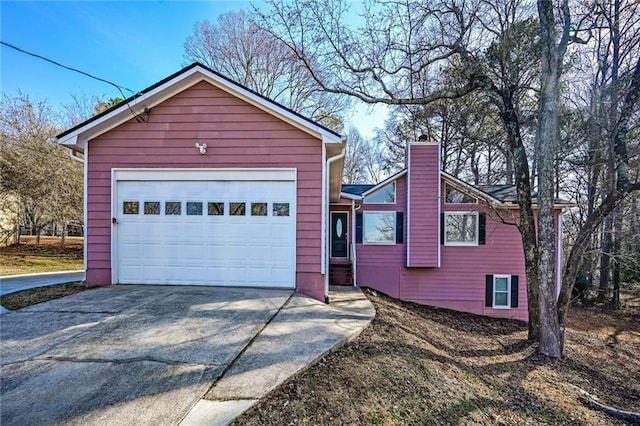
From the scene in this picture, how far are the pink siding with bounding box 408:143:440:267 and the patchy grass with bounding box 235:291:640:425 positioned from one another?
3336 millimetres

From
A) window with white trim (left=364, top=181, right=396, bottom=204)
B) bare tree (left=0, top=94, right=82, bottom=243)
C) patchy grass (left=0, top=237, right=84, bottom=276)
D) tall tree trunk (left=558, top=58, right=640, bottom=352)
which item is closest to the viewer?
tall tree trunk (left=558, top=58, right=640, bottom=352)

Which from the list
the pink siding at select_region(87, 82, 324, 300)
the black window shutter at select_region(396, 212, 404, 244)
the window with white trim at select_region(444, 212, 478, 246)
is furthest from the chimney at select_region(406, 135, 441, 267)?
the pink siding at select_region(87, 82, 324, 300)

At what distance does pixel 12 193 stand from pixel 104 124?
1277 centimetres

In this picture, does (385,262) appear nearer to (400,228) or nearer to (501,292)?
(400,228)

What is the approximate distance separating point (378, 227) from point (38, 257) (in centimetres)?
1531

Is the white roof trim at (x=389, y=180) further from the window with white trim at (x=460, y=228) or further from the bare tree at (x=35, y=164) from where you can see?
the bare tree at (x=35, y=164)

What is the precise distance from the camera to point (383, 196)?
1175cm

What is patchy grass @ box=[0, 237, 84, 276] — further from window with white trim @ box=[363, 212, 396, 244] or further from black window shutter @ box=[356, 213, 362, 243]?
window with white trim @ box=[363, 212, 396, 244]

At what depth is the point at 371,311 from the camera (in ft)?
19.7

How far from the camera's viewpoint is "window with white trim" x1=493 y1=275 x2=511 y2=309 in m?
11.3

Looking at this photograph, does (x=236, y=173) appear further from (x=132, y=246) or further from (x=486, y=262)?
(x=486, y=262)

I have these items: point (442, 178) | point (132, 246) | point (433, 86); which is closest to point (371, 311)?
point (132, 246)

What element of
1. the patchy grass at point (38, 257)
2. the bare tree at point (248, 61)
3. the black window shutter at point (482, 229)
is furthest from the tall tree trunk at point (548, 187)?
the patchy grass at point (38, 257)

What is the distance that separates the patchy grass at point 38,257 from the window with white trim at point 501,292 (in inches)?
611
